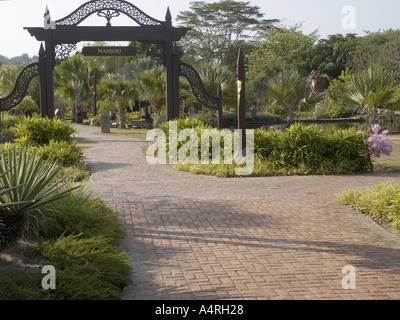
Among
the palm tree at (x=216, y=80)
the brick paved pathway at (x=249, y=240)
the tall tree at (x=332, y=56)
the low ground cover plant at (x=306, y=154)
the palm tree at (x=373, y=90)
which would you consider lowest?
the brick paved pathway at (x=249, y=240)

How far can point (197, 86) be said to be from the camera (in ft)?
60.0

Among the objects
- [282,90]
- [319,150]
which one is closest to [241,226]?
[319,150]

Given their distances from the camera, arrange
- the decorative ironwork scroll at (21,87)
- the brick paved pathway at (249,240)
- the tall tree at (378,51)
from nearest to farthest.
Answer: the brick paved pathway at (249,240), the decorative ironwork scroll at (21,87), the tall tree at (378,51)


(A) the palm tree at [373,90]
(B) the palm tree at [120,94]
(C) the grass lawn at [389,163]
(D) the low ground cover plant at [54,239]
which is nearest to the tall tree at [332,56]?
(B) the palm tree at [120,94]

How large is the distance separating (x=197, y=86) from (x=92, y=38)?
4151 mm

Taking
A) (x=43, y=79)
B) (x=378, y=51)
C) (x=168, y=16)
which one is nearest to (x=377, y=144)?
(x=168, y=16)

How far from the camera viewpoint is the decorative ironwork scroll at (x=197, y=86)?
59.7 ft

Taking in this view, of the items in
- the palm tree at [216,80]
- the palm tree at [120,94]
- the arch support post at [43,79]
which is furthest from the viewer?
the palm tree at [120,94]

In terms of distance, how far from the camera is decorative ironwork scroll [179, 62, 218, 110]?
1820cm

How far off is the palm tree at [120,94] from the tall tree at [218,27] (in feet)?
72.4

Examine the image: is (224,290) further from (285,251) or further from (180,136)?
(180,136)

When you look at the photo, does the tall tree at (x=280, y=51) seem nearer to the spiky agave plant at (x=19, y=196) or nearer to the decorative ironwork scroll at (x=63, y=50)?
the decorative ironwork scroll at (x=63, y=50)

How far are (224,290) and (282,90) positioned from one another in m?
13.6
